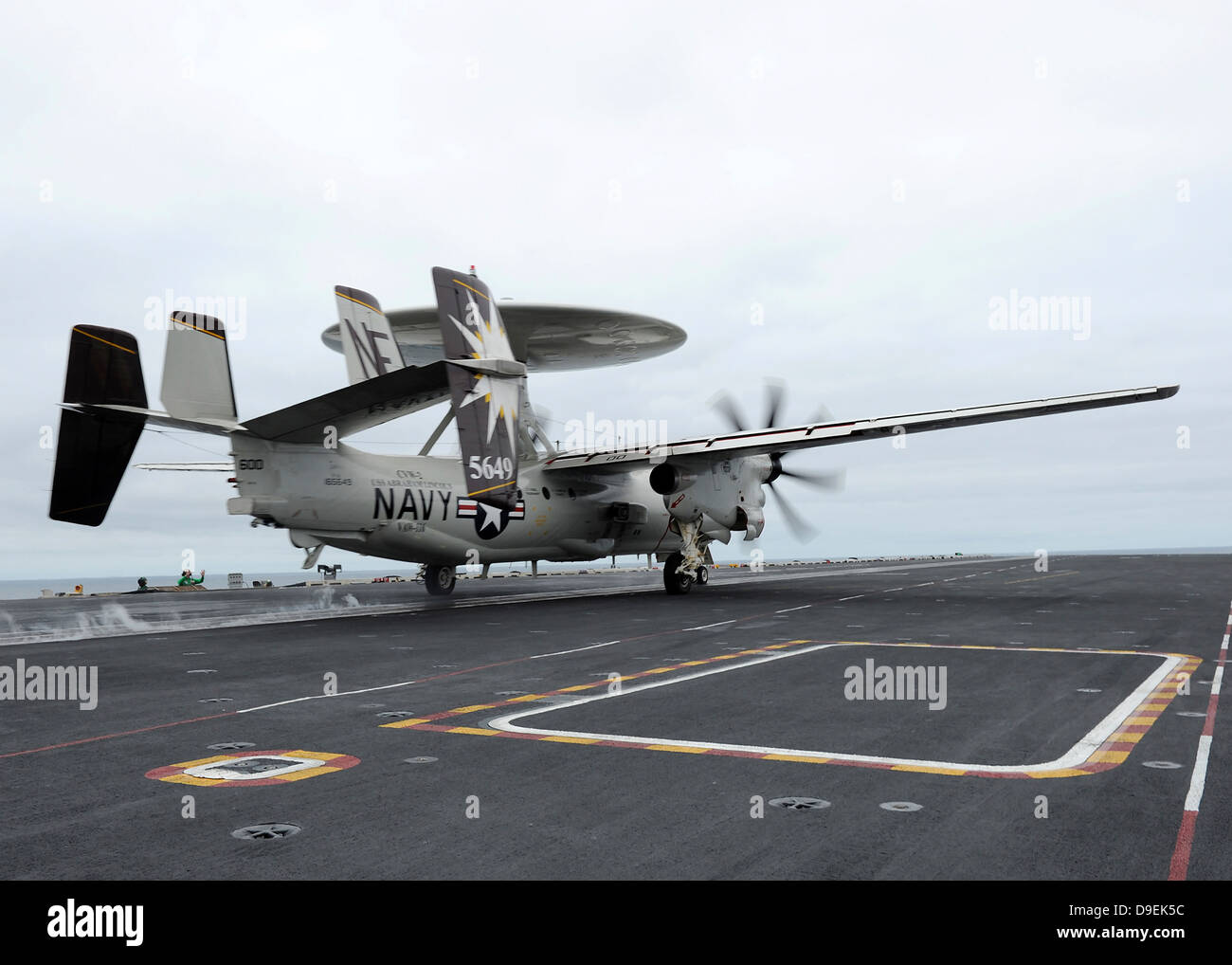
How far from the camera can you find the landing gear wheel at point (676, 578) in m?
33.0

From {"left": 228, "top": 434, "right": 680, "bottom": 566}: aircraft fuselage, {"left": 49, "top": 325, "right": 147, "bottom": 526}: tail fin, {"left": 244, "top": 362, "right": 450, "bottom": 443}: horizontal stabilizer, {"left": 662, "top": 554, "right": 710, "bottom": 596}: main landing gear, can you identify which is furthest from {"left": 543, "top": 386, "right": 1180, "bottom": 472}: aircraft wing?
{"left": 49, "top": 325, "right": 147, "bottom": 526}: tail fin

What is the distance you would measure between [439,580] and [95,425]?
1433 cm

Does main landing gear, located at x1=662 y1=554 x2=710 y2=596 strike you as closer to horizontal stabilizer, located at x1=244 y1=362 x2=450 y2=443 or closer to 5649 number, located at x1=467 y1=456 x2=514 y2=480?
horizontal stabilizer, located at x1=244 y1=362 x2=450 y2=443

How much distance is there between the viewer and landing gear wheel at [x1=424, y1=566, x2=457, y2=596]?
32.4 meters

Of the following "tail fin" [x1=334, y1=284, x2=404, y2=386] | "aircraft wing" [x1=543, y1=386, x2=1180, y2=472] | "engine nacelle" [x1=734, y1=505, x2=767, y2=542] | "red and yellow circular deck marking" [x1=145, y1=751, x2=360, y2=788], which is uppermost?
"tail fin" [x1=334, y1=284, x2=404, y2=386]

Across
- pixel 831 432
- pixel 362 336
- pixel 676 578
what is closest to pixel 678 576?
pixel 676 578

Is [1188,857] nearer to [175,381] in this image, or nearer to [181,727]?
[181,727]

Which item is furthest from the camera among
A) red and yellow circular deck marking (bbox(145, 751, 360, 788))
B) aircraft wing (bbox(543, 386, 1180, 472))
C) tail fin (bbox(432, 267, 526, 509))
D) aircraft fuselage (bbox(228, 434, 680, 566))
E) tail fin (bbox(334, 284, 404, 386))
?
tail fin (bbox(334, 284, 404, 386))

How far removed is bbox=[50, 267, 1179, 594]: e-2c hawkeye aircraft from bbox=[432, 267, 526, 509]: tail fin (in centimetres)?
4

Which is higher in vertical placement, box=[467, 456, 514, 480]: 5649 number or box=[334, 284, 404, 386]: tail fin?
box=[334, 284, 404, 386]: tail fin

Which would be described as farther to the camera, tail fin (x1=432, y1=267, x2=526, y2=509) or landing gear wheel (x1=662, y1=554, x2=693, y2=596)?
landing gear wheel (x1=662, y1=554, x2=693, y2=596)

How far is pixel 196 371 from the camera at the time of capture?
2147 centimetres

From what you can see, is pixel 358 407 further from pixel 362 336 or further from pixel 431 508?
pixel 431 508

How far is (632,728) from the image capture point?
32.3 feet
